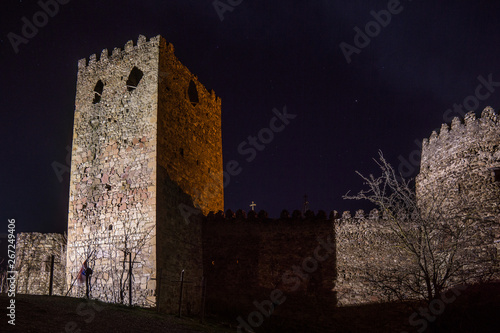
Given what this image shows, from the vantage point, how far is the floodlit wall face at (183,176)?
1440 cm

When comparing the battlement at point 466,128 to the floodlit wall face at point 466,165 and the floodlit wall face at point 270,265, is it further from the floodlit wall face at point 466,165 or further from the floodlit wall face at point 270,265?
the floodlit wall face at point 270,265

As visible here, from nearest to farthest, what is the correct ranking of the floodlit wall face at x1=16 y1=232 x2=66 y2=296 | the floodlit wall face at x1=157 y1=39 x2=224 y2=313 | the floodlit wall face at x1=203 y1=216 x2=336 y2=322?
the floodlit wall face at x1=157 y1=39 x2=224 y2=313 < the floodlit wall face at x1=203 y1=216 x2=336 y2=322 < the floodlit wall face at x1=16 y1=232 x2=66 y2=296

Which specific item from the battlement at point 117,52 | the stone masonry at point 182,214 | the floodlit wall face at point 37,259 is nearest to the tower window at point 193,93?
the stone masonry at point 182,214

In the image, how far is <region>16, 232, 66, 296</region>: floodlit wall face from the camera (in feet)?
63.1

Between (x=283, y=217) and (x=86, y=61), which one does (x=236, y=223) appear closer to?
(x=283, y=217)

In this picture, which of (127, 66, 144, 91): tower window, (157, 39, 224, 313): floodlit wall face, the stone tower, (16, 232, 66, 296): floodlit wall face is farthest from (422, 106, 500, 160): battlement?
(16, 232, 66, 296): floodlit wall face

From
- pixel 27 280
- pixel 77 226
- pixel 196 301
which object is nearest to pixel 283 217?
pixel 196 301

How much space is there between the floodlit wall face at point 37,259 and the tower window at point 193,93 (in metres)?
7.96

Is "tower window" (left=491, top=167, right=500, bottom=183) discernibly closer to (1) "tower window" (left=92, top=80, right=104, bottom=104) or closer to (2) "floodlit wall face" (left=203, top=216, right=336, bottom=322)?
(2) "floodlit wall face" (left=203, top=216, right=336, bottom=322)

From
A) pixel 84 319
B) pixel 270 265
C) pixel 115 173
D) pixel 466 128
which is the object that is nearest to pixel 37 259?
pixel 115 173
